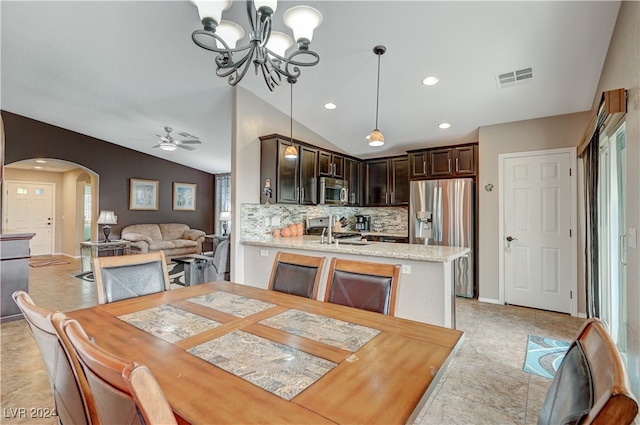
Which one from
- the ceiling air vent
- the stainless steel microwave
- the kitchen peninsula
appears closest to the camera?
the kitchen peninsula

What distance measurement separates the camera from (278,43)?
7.16 feet

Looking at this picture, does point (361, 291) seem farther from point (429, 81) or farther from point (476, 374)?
point (429, 81)

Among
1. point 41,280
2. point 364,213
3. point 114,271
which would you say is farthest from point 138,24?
point 41,280

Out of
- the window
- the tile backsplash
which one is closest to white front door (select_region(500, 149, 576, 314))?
the tile backsplash

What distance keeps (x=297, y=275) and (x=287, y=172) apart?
2.39m

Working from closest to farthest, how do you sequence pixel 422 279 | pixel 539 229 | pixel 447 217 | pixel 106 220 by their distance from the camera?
1. pixel 422 279
2. pixel 539 229
3. pixel 447 217
4. pixel 106 220

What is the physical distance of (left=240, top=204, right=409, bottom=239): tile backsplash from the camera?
162 inches

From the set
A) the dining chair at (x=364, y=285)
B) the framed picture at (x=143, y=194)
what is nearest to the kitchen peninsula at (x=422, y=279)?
the dining chair at (x=364, y=285)

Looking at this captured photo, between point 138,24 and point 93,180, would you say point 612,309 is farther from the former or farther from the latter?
point 93,180

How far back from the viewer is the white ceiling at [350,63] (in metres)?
2.51

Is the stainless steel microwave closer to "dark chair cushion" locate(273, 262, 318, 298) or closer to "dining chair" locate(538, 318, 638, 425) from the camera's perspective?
"dark chair cushion" locate(273, 262, 318, 298)

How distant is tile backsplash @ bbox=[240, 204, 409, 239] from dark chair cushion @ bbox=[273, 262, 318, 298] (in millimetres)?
1919

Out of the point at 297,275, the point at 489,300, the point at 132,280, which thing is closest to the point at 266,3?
the point at 297,275

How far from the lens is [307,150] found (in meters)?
4.61
